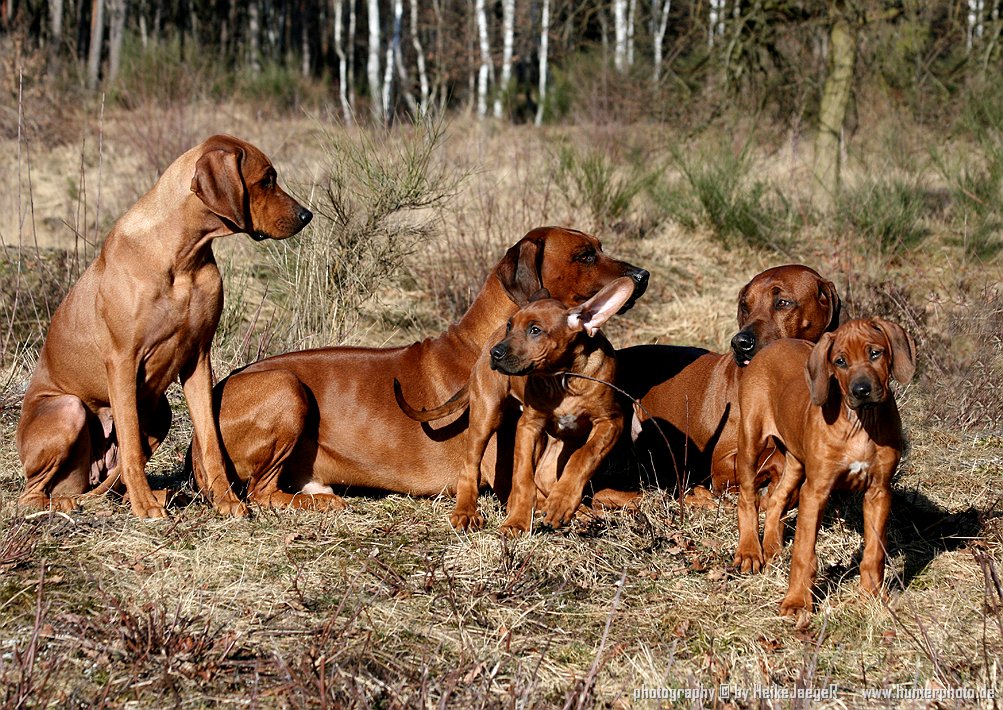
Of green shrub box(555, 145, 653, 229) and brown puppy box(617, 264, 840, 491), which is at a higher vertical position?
green shrub box(555, 145, 653, 229)

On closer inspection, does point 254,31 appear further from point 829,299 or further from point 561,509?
point 561,509

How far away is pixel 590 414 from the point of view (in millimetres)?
4871

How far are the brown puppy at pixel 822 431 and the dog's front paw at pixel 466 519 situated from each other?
3.93ft

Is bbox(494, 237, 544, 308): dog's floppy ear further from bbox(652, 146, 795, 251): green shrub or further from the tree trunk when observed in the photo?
the tree trunk

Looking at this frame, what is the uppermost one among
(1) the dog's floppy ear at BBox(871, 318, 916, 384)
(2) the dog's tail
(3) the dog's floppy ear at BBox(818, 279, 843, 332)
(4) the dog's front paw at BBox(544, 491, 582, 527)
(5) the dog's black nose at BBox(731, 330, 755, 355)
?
(1) the dog's floppy ear at BBox(871, 318, 916, 384)

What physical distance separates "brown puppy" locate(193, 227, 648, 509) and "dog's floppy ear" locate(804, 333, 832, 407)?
5.63 ft

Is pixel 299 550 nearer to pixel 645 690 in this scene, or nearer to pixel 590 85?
pixel 645 690

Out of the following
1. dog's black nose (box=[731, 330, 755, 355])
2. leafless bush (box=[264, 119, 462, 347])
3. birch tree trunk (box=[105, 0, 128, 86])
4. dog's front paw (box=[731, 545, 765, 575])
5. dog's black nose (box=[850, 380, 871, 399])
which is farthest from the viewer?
birch tree trunk (box=[105, 0, 128, 86])

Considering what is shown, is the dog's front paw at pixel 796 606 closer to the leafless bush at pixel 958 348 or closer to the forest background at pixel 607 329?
the forest background at pixel 607 329

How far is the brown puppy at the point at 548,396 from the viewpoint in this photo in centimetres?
464

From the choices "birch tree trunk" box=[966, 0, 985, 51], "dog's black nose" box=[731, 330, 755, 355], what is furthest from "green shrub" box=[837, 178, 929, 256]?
"dog's black nose" box=[731, 330, 755, 355]

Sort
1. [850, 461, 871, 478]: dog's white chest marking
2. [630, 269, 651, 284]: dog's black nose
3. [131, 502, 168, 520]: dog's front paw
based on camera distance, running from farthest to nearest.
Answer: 1. [630, 269, 651, 284]: dog's black nose
2. [131, 502, 168, 520]: dog's front paw
3. [850, 461, 871, 478]: dog's white chest marking

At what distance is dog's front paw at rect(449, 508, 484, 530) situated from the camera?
198 inches

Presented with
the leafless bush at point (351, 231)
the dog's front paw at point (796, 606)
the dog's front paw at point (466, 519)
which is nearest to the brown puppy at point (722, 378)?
the dog's front paw at point (466, 519)
